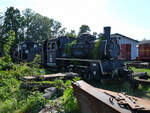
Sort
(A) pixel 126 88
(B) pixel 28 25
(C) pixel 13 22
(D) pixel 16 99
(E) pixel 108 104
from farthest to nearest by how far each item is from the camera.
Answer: (B) pixel 28 25, (C) pixel 13 22, (A) pixel 126 88, (D) pixel 16 99, (E) pixel 108 104

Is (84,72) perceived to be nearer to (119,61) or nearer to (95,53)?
(95,53)

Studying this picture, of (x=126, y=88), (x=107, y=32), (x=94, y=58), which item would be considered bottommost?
(x=126, y=88)

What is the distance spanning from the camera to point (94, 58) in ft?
23.0

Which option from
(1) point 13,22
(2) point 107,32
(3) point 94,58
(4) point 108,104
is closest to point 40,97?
(4) point 108,104

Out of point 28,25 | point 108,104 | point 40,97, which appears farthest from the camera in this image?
point 28,25

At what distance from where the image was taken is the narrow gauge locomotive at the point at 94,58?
6.42m

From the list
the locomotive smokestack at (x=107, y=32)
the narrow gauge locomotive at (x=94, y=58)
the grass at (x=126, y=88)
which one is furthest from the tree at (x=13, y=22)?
the grass at (x=126, y=88)

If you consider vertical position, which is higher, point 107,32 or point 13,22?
point 13,22

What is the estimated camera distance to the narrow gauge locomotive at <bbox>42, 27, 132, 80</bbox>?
6.42 meters

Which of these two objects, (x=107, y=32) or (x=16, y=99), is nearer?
(x=16, y=99)

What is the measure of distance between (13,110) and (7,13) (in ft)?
122

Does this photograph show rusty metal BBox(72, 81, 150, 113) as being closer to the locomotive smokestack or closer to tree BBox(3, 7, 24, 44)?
the locomotive smokestack

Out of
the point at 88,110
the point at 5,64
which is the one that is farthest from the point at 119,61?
the point at 5,64

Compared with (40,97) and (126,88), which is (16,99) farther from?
→ (126,88)
